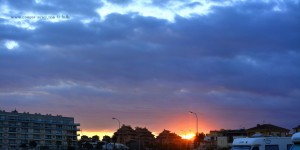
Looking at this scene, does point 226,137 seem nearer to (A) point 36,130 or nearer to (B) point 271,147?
(A) point 36,130

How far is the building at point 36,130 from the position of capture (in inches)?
6462

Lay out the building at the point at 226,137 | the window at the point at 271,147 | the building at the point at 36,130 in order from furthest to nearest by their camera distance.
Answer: the building at the point at 36,130 < the building at the point at 226,137 < the window at the point at 271,147

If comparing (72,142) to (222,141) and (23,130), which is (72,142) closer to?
(23,130)

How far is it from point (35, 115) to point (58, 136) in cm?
1269

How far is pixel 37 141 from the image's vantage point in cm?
17488

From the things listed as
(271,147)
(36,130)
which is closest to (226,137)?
(36,130)

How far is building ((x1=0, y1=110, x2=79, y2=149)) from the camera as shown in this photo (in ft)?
538

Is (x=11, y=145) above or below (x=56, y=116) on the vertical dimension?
below

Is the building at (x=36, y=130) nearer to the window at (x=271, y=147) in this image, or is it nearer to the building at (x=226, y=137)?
the building at (x=226, y=137)

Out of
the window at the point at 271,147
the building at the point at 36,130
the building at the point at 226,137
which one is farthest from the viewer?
the building at the point at 36,130

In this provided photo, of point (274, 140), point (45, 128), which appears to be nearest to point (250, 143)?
point (274, 140)

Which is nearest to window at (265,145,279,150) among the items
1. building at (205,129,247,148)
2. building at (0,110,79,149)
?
building at (205,129,247,148)

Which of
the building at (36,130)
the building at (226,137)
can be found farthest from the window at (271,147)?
the building at (36,130)

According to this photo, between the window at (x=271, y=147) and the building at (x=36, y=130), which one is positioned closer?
the window at (x=271, y=147)
